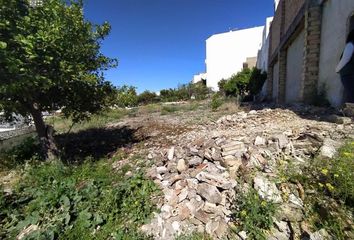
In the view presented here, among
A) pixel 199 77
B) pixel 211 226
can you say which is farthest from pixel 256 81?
pixel 199 77

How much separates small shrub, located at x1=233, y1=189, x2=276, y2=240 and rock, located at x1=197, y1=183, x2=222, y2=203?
0.36m

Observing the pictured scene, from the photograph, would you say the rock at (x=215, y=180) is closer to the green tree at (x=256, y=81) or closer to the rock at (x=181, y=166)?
the rock at (x=181, y=166)

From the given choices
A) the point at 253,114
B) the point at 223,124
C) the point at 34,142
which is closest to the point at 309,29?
the point at 253,114

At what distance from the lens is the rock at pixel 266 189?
2.67 meters

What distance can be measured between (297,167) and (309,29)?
5810 mm

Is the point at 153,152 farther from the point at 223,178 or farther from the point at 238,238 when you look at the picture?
the point at 238,238

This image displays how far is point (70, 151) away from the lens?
21.4 feet

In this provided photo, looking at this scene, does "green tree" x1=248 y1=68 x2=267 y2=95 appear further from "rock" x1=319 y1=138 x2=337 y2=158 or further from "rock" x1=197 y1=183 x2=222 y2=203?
"rock" x1=197 y1=183 x2=222 y2=203

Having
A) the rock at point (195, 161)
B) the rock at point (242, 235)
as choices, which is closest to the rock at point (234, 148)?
the rock at point (195, 161)

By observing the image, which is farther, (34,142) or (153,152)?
(34,142)

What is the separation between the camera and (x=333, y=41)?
240 inches

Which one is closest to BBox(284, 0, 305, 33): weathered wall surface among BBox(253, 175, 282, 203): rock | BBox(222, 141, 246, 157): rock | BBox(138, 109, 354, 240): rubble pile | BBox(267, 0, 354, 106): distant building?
BBox(267, 0, 354, 106): distant building

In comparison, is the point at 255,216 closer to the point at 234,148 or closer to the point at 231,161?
the point at 231,161

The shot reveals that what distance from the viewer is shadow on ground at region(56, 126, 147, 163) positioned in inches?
231
